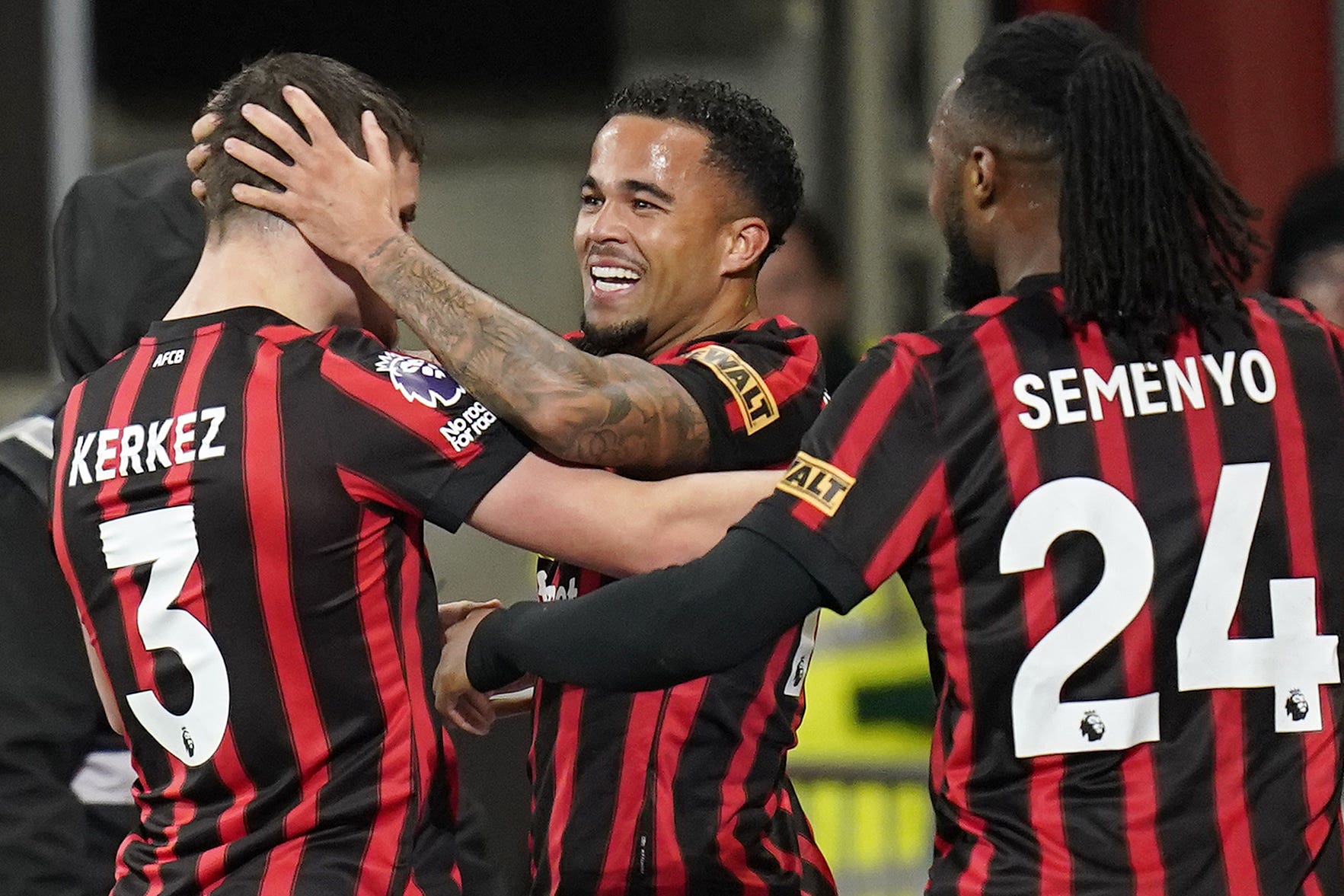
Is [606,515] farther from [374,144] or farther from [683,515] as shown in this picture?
[374,144]

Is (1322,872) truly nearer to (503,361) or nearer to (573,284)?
(503,361)

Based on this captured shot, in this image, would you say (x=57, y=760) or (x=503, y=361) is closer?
(x=503, y=361)

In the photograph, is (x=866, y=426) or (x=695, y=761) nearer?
(x=866, y=426)

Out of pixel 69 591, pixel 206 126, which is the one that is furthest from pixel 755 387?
pixel 69 591

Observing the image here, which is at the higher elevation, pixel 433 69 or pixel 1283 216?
pixel 433 69

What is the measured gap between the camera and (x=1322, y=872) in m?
2.33

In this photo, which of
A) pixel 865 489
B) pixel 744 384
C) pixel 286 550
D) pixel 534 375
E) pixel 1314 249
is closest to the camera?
pixel 865 489

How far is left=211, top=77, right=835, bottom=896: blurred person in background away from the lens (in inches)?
97.7

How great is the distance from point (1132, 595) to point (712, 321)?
1.04 metres

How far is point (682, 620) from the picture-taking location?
7.25 ft

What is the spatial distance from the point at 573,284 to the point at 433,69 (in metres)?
1.18

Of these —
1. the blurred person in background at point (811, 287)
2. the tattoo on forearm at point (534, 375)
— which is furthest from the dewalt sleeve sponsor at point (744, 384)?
the blurred person in background at point (811, 287)

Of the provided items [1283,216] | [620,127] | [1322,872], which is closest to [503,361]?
[620,127]

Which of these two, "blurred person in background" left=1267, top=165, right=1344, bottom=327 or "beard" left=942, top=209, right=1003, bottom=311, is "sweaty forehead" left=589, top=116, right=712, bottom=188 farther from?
"blurred person in background" left=1267, top=165, right=1344, bottom=327
